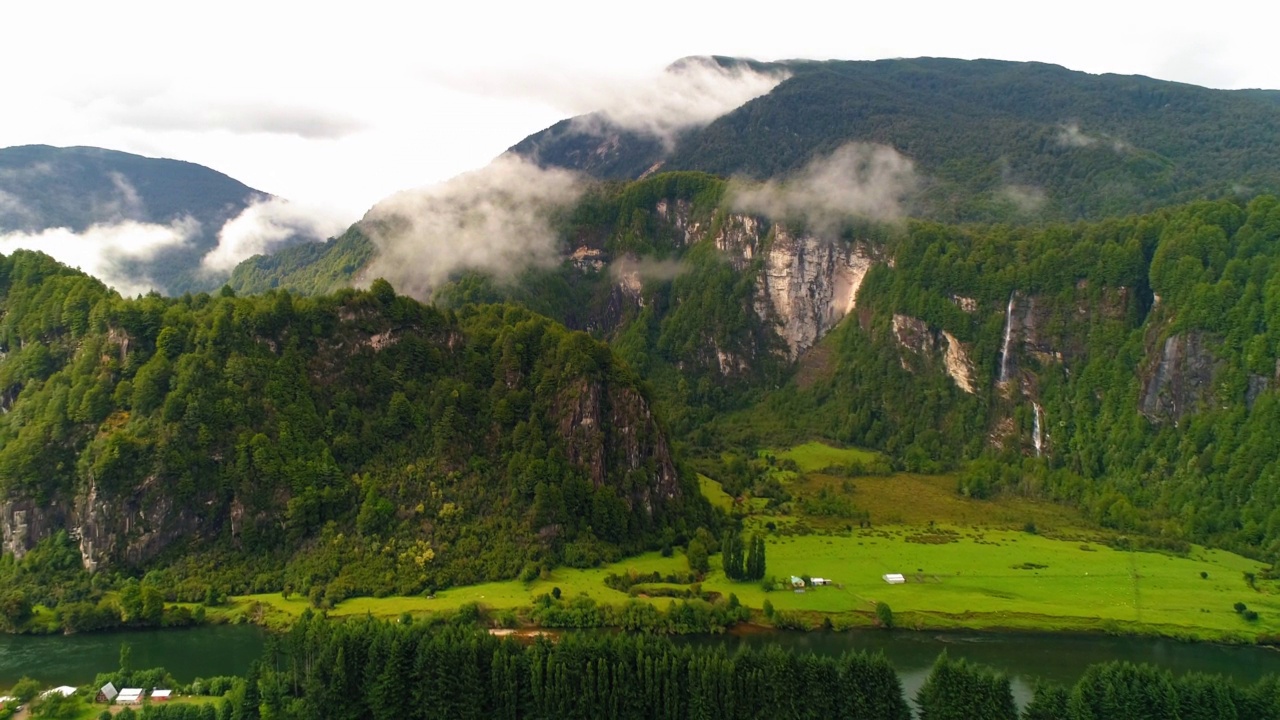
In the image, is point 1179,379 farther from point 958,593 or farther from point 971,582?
point 958,593

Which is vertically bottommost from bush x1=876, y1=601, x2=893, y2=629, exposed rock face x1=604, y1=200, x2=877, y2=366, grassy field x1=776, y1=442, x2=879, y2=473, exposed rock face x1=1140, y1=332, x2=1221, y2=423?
bush x1=876, y1=601, x2=893, y2=629

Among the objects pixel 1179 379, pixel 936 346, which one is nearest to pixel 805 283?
pixel 936 346

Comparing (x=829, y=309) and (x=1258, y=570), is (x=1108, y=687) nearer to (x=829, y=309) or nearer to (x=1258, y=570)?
(x=1258, y=570)

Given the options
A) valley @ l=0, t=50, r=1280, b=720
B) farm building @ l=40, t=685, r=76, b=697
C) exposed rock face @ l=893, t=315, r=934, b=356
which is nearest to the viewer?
valley @ l=0, t=50, r=1280, b=720

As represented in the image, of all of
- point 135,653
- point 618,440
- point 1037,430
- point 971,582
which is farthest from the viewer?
point 1037,430

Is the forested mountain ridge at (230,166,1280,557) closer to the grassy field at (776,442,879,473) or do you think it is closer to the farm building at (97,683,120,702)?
the grassy field at (776,442,879,473)

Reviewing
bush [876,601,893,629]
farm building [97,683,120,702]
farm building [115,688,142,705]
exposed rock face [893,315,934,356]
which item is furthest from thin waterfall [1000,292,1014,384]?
farm building [97,683,120,702]

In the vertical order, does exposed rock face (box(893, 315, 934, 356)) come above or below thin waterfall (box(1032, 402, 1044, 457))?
above
